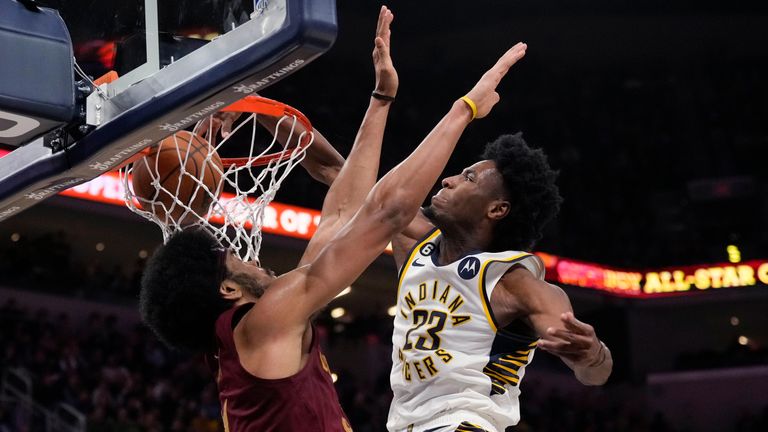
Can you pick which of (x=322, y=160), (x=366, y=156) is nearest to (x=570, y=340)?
(x=366, y=156)

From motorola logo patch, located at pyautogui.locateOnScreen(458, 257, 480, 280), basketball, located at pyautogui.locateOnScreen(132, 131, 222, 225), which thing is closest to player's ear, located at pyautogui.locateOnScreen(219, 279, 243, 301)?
basketball, located at pyautogui.locateOnScreen(132, 131, 222, 225)

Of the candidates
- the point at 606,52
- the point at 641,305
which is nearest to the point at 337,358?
the point at 641,305

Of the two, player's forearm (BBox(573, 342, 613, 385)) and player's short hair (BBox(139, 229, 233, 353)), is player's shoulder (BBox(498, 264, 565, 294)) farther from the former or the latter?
player's short hair (BBox(139, 229, 233, 353))

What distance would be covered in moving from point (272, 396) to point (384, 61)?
1.09m

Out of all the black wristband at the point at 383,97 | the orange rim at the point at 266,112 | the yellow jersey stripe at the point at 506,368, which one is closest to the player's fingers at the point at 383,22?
the black wristband at the point at 383,97

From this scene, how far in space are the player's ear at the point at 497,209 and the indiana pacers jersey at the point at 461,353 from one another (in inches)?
7.9

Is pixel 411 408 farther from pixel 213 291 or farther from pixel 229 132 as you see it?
pixel 229 132

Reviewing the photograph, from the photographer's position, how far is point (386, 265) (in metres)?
15.4

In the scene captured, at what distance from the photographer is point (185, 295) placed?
3090mm

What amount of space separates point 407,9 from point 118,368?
9.02 meters

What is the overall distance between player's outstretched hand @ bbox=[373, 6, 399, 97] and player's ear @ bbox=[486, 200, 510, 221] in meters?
0.68

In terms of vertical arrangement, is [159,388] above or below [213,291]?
below

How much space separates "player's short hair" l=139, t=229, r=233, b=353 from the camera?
10.1ft

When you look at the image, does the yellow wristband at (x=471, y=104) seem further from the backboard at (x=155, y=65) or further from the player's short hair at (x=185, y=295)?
the player's short hair at (x=185, y=295)
